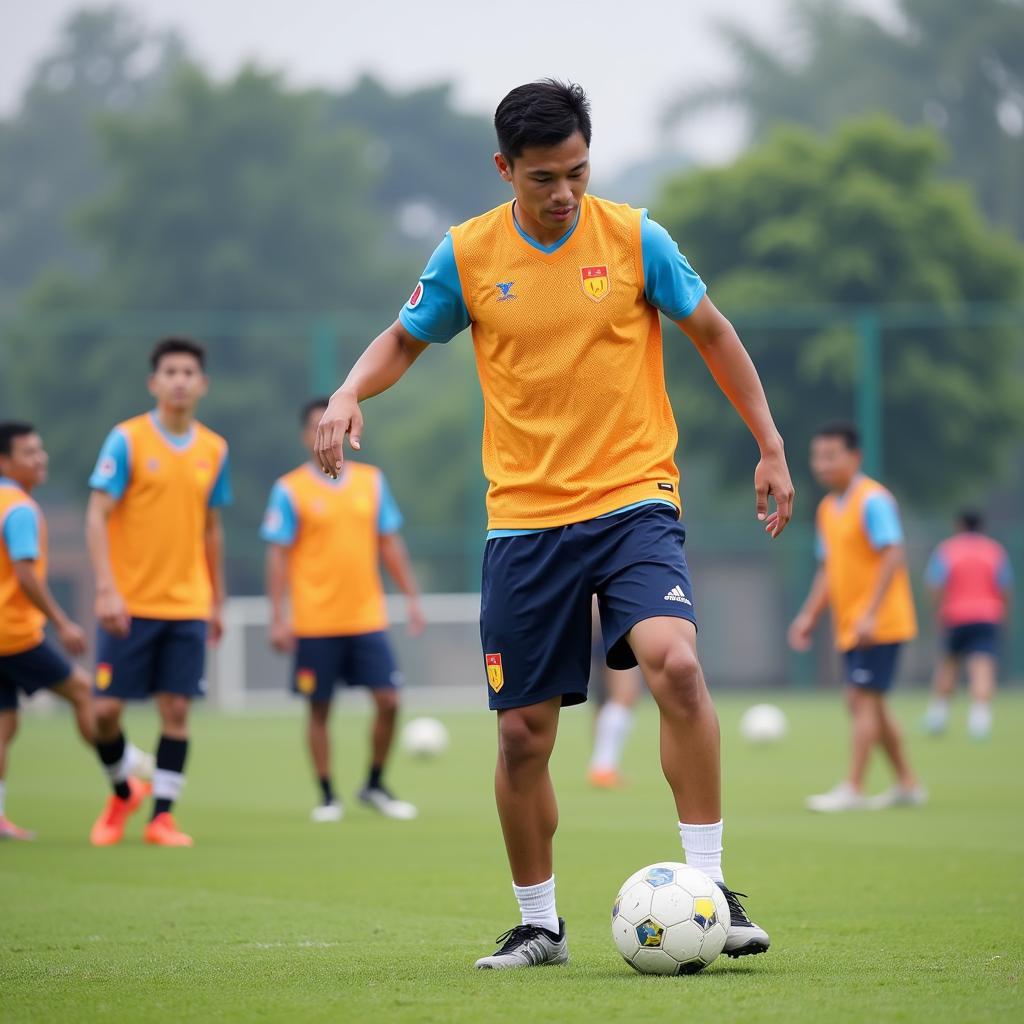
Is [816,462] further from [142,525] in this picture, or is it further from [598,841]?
[142,525]

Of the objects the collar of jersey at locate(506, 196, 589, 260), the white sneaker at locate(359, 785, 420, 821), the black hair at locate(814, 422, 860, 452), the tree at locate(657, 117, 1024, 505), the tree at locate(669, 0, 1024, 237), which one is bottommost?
the white sneaker at locate(359, 785, 420, 821)

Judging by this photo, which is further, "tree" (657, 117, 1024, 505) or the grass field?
"tree" (657, 117, 1024, 505)

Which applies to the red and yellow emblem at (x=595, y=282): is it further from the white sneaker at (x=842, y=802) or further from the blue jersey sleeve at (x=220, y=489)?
the white sneaker at (x=842, y=802)

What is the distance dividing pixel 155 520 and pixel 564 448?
462cm

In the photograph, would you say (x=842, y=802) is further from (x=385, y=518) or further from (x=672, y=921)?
(x=672, y=921)

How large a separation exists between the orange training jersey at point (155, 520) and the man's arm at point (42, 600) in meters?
0.31

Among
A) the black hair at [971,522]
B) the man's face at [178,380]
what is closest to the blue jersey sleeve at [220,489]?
the man's face at [178,380]

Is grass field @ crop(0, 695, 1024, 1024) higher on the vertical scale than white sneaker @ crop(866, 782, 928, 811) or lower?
lower

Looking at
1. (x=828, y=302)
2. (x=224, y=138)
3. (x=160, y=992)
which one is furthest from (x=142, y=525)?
(x=224, y=138)

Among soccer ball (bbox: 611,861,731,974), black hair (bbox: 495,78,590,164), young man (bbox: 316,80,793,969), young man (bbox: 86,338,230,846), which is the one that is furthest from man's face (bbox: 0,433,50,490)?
soccer ball (bbox: 611,861,731,974)

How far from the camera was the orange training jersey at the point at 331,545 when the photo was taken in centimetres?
1111

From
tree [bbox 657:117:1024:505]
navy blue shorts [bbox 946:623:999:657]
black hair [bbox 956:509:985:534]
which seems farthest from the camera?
tree [bbox 657:117:1024:505]

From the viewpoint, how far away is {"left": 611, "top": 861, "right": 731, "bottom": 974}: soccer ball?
16.5ft

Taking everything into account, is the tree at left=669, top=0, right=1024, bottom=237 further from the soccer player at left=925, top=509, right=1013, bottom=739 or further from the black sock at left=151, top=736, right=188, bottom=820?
the black sock at left=151, top=736, right=188, bottom=820
